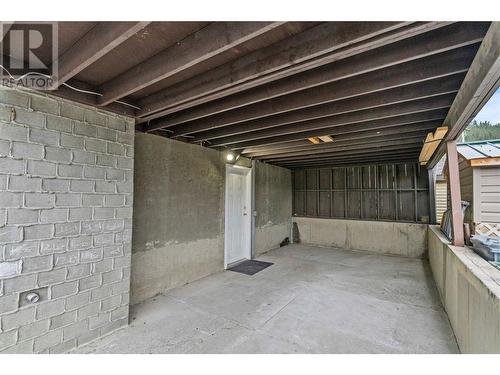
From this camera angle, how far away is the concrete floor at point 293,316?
7.27 feet

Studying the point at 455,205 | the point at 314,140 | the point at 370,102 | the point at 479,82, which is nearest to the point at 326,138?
the point at 314,140

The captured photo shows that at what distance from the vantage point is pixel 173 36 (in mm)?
1617

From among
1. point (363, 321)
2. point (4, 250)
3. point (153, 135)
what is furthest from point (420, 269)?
point (4, 250)

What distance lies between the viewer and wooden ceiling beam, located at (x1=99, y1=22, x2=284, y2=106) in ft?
4.58

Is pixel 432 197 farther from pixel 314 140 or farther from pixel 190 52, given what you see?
pixel 190 52

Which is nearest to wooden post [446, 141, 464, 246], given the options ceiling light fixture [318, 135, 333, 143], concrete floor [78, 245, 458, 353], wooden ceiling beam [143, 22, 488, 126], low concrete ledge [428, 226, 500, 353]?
low concrete ledge [428, 226, 500, 353]

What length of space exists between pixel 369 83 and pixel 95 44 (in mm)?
2170

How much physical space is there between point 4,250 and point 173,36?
6.83 feet

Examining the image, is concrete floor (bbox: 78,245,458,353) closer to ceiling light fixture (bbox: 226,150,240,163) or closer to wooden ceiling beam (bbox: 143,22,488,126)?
ceiling light fixture (bbox: 226,150,240,163)

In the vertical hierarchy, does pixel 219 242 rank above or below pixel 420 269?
above

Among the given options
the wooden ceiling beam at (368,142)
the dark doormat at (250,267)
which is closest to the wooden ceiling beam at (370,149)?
the wooden ceiling beam at (368,142)

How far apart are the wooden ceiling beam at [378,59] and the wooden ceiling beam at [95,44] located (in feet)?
3.99
